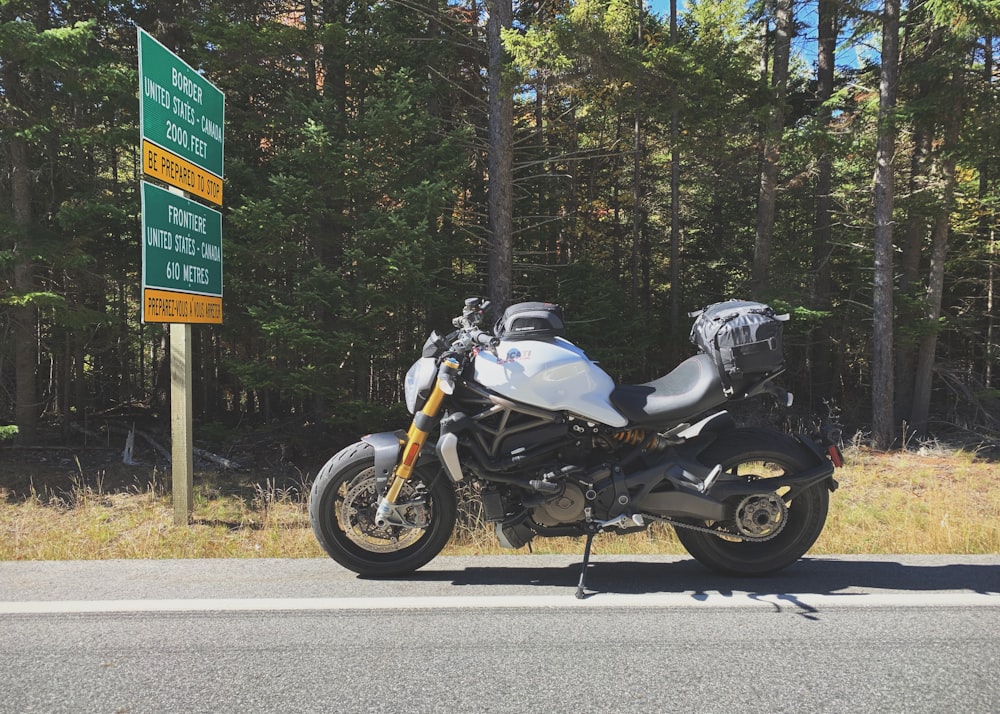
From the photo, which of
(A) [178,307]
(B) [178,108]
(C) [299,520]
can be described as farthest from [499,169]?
(C) [299,520]

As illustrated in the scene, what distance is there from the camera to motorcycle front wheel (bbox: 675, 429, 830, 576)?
374 cm

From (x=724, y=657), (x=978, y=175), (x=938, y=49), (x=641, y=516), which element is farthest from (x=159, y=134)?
(x=978, y=175)

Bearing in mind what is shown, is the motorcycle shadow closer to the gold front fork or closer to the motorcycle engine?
the motorcycle engine

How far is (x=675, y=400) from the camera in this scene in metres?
3.64

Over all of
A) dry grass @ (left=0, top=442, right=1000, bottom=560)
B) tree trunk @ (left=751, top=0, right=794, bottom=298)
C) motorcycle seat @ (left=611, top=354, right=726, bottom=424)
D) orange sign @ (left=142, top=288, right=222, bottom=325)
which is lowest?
dry grass @ (left=0, top=442, right=1000, bottom=560)

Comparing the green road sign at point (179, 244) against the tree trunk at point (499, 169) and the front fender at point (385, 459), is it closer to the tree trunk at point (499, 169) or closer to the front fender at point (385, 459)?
the front fender at point (385, 459)

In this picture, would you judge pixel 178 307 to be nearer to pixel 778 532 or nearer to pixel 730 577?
pixel 730 577

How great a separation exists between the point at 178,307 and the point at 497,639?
4.45 m

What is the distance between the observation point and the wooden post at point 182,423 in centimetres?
585

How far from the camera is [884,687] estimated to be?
2.43m

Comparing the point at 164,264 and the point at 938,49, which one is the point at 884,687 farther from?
the point at 938,49

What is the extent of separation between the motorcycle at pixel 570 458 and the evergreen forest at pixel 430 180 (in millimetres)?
6766

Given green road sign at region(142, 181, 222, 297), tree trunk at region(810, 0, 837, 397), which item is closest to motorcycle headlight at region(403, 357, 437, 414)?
green road sign at region(142, 181, 222, 297)

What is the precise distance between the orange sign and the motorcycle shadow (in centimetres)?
338
